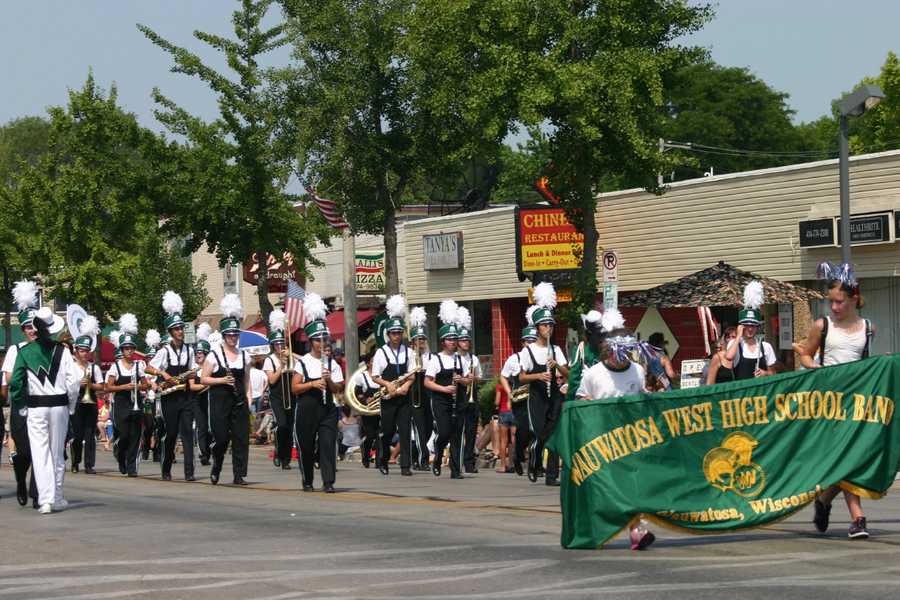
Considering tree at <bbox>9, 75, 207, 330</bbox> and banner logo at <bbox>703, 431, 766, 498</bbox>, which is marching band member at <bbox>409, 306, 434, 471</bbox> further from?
tree at <bbox>9, 75, 207, 330</bbox>

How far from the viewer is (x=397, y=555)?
1109 cm

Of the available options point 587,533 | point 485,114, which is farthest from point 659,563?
point 485,114

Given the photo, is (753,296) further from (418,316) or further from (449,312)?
(418,316)

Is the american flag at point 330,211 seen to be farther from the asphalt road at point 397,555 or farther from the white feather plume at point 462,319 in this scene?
the asphalt road at point 397,555

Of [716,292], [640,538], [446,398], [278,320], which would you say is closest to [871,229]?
[716,292]

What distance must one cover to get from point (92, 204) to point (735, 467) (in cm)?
3441

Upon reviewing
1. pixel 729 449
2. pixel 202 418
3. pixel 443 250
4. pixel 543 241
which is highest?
pixel 443 250

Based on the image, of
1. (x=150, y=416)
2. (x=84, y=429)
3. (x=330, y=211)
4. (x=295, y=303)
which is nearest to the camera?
(x=84, y=429)

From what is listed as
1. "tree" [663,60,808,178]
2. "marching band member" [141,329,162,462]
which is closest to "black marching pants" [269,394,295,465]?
"marching band member" [141,329,162,462]

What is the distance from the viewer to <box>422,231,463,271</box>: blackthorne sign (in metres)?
41.5

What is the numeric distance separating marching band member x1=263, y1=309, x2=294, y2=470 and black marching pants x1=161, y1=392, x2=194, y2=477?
1.18 meters

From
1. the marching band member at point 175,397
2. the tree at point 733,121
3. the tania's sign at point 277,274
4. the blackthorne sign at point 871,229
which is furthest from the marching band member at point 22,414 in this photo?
the tree at point 733,121

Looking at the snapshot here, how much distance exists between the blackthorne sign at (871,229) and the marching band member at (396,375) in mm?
10693

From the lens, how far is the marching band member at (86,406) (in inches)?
898
